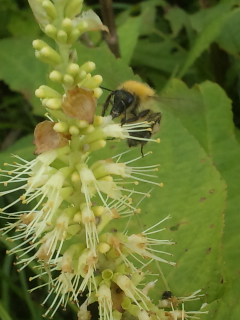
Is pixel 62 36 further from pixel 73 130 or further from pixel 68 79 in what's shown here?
pixel 73 130

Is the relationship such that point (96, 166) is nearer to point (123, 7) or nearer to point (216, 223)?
point (216, 223)

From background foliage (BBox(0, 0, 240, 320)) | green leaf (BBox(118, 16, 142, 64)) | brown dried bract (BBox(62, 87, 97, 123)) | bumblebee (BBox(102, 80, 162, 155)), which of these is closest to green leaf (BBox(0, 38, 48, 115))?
background foliage (BBox(0, 0, 240, 320))

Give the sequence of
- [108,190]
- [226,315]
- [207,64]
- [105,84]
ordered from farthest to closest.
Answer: [207,64], [105,84], [226,315], [108,190]

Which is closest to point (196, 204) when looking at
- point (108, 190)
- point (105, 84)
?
point (108, 190)

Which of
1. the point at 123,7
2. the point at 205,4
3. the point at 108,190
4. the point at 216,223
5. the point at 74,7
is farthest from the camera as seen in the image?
the point at 123,7

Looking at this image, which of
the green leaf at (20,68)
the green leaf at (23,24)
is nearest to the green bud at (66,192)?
the green leaf at (20,68)

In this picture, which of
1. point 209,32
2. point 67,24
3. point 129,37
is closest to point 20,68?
point 129,37
